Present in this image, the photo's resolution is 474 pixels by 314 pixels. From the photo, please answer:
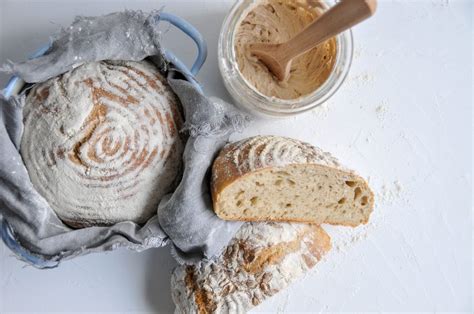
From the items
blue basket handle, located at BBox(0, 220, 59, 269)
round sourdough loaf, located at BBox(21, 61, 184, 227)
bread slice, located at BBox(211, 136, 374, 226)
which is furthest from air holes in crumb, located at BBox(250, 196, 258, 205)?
blue basket handle, located at BBox(0, 220, 59, 269)

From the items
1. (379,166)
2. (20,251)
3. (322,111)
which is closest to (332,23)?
(322,111)

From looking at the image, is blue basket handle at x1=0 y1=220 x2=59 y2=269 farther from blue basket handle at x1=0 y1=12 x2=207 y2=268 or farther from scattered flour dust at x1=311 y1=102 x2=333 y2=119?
scattered flour dust at x1=311 y1=102 x2=333 y2=119

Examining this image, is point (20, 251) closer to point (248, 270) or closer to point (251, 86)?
point (248, 270)

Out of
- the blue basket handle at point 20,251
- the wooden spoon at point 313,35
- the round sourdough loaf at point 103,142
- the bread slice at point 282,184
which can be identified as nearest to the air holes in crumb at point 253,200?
the bread slice at point 282,184

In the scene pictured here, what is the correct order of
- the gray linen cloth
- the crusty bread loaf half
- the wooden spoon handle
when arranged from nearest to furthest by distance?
the wooden spoon handle → the gray linen cloth → the crusty bread loaf half

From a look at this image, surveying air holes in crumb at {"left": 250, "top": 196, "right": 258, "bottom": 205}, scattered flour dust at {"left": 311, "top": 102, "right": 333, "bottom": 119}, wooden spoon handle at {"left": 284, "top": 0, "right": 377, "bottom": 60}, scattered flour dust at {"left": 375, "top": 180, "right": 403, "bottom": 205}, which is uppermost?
wooden spoon handle at {"left": 284, "top": 0, "right": 377, "bottom": 60}

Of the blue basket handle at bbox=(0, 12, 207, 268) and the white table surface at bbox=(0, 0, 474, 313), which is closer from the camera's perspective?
the blue basket handle at bbox=(0, 12, 207, 268)
